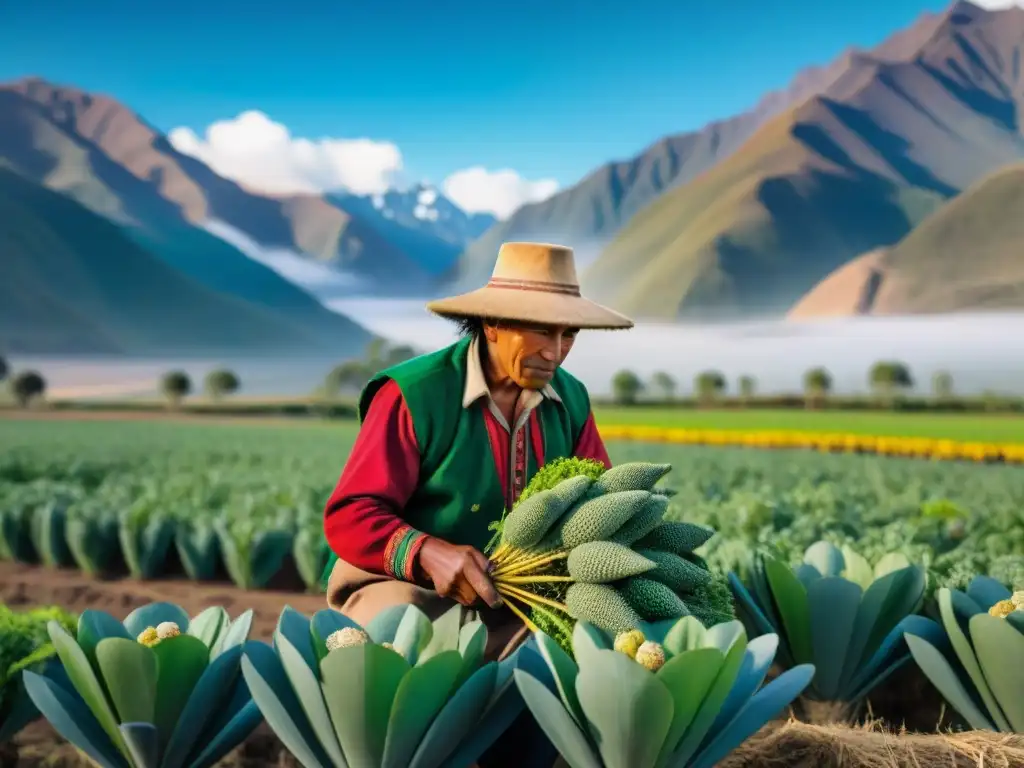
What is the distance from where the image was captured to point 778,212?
126312 millimetres

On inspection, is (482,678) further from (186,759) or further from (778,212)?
(778,212)

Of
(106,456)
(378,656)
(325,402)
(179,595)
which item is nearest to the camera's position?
(378,656)

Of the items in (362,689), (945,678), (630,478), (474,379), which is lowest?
(945,678)

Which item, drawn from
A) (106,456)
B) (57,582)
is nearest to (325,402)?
(106,456)

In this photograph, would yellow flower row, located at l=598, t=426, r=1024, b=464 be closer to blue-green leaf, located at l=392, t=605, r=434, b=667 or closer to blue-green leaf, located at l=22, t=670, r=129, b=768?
blue-green leaf, located at l=392, t=605, r=434, b=667

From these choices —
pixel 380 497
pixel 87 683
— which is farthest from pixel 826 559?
pixel 87 683

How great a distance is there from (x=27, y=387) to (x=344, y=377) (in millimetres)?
21192

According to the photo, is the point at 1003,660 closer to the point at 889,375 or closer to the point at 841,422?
the point at 841,422

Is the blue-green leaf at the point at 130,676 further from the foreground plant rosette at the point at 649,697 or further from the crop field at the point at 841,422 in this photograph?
the crop field at the point at 841,422

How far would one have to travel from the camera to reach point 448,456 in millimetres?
Result: 3166

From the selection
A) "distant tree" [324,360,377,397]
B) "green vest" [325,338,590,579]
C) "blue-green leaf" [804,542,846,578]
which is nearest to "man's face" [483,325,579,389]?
"green vest" [325,338,590,579]

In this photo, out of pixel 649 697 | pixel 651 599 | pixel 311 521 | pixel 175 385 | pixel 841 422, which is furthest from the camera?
pixel 175 385

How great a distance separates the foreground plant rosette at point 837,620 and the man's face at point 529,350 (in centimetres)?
96

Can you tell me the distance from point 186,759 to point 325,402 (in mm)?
43348
